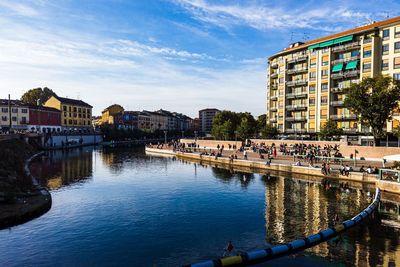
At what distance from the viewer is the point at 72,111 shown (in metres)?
149

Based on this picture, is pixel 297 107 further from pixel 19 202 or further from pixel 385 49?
pixel 19 202

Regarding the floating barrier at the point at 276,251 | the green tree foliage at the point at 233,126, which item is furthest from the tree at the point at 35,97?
the floating barrier at the point at 276,251

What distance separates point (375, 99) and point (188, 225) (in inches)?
1729

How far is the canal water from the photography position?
21.8 meters

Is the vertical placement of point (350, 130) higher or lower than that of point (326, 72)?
lower

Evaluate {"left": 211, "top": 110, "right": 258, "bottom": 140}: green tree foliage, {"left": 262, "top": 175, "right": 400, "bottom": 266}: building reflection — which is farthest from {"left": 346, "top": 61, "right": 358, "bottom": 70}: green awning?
{"left": 262, "top": 175, "right": 400, "bottom": 266}: building reflection

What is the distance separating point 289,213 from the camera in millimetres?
31719

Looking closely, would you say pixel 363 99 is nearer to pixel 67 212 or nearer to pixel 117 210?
pixel 117 210

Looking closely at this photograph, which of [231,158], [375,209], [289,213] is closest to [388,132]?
[231,158]

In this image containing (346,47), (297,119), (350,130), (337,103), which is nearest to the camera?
(350,130)

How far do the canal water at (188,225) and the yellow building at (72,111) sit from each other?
333 ft

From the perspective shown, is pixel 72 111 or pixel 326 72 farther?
pixel 72 111

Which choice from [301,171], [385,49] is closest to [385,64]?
[385,49]

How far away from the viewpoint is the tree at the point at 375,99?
185 feet
